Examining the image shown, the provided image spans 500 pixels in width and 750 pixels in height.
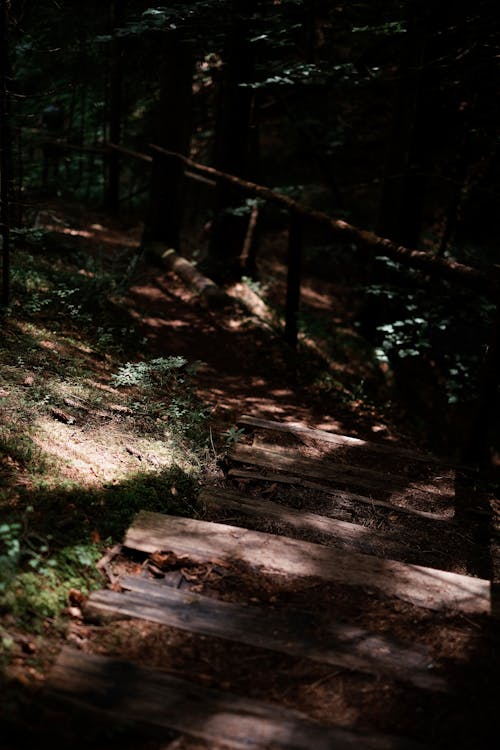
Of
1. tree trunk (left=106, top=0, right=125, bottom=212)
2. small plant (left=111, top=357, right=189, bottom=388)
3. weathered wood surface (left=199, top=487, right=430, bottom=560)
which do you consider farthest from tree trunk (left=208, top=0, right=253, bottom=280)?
weathered wood surface (left=199, top=487, right=430, bottom=560)

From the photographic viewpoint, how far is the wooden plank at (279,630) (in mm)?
2416

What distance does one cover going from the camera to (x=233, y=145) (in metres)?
9.55

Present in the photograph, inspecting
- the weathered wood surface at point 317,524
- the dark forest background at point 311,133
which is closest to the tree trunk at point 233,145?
the dark forest background at point 311,133

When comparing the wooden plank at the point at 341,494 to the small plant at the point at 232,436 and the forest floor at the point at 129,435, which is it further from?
the small plant at the point at 232,436

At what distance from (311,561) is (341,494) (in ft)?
4.12

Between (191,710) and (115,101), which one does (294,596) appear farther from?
(115,101)

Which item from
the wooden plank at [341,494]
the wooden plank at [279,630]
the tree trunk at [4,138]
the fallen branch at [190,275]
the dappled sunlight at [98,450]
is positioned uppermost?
the tree trunk at [4,138]

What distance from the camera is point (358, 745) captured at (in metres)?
2.00

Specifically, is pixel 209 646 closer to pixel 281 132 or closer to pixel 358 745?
pixel 358 745

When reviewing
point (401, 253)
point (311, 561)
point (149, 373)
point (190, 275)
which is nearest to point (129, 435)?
point (149, 373)

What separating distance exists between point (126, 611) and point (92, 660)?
1.14 ft

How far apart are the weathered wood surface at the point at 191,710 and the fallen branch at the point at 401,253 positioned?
4.11m

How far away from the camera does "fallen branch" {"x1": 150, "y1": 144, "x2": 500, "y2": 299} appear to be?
520cm

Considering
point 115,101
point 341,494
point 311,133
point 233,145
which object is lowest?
point 341,494
